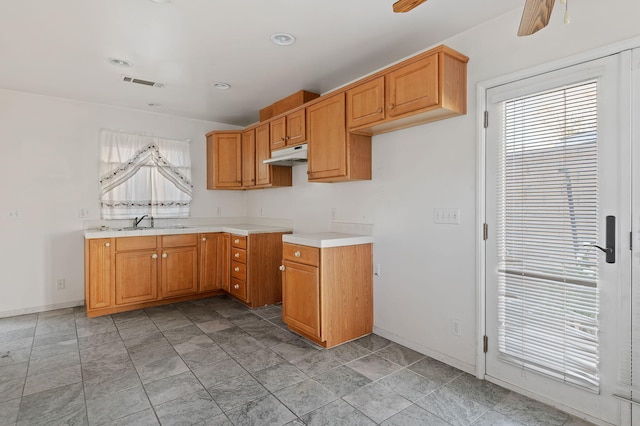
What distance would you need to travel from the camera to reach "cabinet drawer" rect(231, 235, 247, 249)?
4.16 metres

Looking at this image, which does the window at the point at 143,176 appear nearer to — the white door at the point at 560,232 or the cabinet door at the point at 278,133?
the cabinet door at the point at 278,133

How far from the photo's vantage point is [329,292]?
2930 millimetres

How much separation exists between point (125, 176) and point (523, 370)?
4602 millimetres

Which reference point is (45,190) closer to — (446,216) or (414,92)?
(414,92)

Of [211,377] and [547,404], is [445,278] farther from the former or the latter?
[211,377]

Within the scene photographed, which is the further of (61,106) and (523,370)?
(61,106)

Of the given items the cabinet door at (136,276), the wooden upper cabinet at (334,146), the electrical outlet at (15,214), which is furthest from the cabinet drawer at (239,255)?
the electrical outlet at (15,214)

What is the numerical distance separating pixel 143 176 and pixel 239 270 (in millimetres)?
1789

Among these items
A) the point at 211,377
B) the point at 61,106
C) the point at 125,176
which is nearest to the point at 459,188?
the point at 211,377

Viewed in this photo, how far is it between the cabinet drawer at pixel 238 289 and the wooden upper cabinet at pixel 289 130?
5.51ft

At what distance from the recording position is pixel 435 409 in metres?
2.06

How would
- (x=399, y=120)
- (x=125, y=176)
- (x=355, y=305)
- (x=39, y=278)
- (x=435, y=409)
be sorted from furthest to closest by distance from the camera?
(x=125, y=176), (x=39, y=278), (x=355, y=305), (x=399, y=120), (x=435, y=409)

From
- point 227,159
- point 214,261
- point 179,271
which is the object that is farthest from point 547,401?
point 227,159

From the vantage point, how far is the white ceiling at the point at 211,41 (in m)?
2.23
